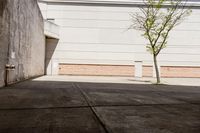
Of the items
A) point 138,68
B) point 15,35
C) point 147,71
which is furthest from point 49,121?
point 147,71

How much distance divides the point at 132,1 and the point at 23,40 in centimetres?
1688

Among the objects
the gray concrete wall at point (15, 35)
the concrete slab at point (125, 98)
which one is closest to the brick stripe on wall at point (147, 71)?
the gray concrete wall at point (15, 35)

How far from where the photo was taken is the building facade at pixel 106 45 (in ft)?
83.8

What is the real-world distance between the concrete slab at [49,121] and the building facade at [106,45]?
20708 millimetres

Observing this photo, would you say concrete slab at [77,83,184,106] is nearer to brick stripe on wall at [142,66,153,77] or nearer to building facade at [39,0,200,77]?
building facade at [39,0,200,77]

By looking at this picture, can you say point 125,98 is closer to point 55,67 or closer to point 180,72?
point 55,67

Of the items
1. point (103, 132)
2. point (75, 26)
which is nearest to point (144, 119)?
point (103, 132)

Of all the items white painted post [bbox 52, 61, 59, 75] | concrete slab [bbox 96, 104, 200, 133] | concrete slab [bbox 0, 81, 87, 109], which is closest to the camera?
concrete slab [bbox 96, 104, 200, 133]

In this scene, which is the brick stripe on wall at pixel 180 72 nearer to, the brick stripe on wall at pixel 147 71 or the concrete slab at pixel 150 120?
the brick stripe on wall at pixel 147 71

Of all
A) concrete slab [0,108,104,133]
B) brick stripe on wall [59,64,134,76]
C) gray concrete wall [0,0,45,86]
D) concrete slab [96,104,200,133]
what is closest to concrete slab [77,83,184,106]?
concrete slab [96,104,200,133]

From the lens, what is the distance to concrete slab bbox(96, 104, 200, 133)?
11.9 ft

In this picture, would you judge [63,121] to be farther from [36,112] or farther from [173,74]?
[173,74]

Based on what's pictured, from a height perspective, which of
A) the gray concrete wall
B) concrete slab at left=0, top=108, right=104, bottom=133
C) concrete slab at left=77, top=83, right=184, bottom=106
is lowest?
concrete slab at left=77, top=83, right=184, bottom=106

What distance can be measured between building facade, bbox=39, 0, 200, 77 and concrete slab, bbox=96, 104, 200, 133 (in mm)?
20293
